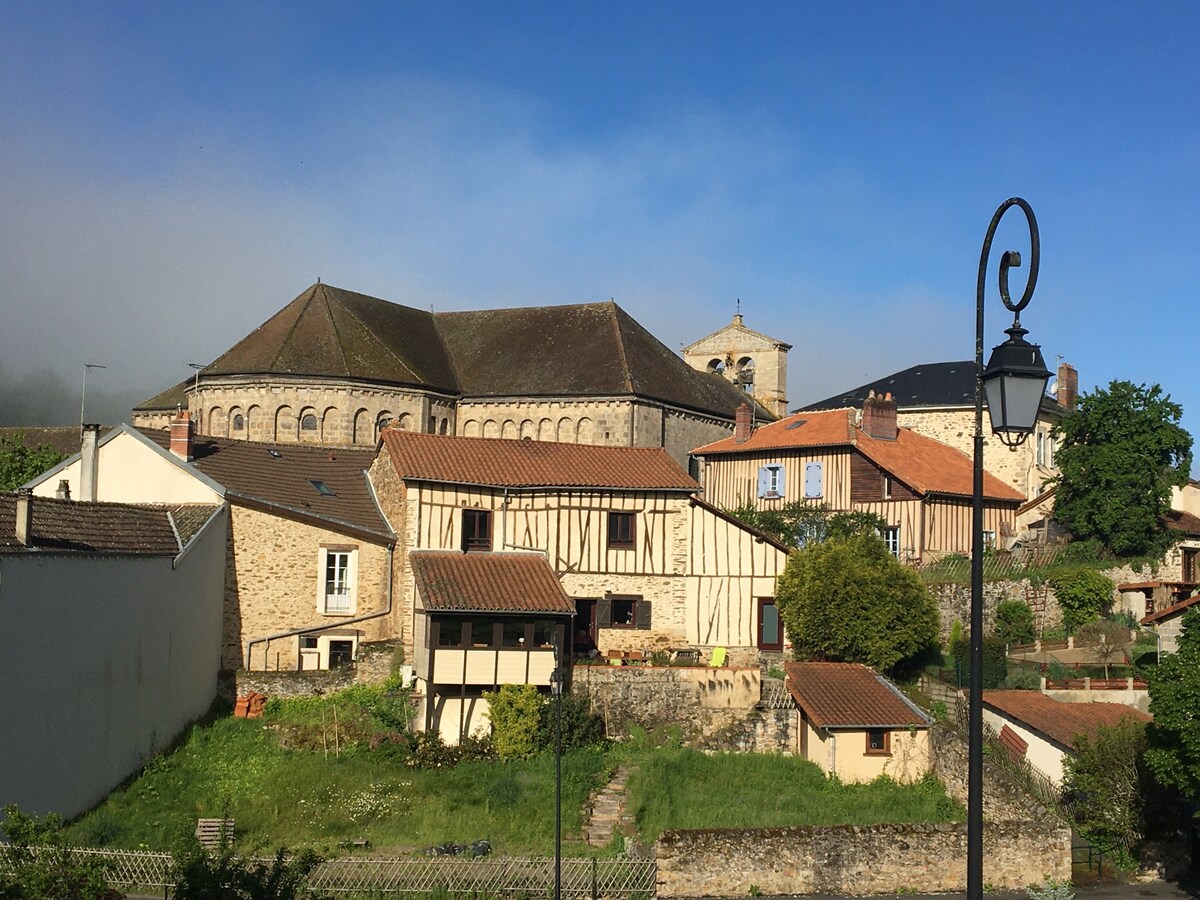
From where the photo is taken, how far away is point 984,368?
755cm

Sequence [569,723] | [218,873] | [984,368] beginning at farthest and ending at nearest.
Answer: [569,723] → [218,873] → [984,368]

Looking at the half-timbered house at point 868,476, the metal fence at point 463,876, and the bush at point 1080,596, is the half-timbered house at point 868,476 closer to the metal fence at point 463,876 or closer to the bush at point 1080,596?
the bush at point 1080,596

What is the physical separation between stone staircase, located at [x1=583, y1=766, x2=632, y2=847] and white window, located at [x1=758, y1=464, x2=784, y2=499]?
13.6 meters

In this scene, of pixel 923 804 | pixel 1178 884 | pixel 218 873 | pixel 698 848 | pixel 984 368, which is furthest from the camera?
pixel 923 804

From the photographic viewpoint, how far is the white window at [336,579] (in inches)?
993

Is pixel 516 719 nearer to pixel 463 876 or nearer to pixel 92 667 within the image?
pixel 463 876

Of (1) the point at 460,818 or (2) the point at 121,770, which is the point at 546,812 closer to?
(1) the point at 460,818

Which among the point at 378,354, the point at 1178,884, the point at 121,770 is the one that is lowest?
the point at 1178,884

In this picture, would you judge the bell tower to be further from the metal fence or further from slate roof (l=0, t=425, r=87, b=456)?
the metal fence

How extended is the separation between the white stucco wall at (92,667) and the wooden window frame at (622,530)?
26.4ft

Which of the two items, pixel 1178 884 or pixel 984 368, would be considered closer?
pixel 984 368

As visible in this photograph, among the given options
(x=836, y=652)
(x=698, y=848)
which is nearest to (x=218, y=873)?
(x=698, y=848)

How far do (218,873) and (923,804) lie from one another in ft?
42.6

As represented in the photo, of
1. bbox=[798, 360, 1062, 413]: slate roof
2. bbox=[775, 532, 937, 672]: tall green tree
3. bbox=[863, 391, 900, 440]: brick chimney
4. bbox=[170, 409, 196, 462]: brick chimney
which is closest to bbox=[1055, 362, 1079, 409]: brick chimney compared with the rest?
bbox=[798, 360, 1062, 413]: slate roof
